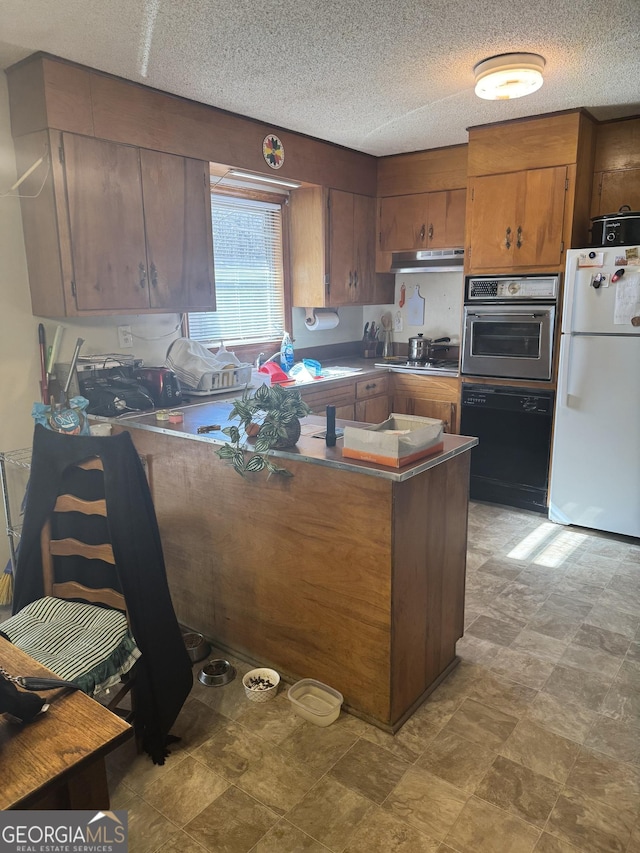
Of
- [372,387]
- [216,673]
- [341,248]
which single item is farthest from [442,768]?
[341,248]

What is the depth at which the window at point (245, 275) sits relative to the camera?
12.8 ft

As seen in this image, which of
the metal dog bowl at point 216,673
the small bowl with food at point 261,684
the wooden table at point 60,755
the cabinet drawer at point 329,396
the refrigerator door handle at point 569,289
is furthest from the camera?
the cabinet drawer at point 329,396

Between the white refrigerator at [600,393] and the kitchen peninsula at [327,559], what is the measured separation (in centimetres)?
163

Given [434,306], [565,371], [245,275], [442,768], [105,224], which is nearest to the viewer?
[442,768]

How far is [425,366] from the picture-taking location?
4.41 m

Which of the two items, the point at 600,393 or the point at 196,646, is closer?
the point at 196,646

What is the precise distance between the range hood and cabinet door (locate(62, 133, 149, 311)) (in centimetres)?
230

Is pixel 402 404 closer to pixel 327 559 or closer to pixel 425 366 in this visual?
pixel 425 366

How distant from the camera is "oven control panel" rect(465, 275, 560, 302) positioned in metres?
3.68

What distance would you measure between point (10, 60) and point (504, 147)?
2756mm

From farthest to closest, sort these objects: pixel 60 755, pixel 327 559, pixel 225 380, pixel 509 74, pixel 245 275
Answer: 1. pixel 245 275
2. pixel 225 380
3. pixel 509 74
4. pixel 327 559
5. pixel 60 755

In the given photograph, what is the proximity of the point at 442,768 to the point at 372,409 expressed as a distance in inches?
109

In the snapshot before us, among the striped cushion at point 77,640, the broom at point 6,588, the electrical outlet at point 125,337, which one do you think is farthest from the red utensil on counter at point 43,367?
the striped cushion at point 77,640

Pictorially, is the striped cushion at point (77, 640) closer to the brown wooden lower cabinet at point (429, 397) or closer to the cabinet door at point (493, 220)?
the brown wooden lower cabinet at point (429, 397)
